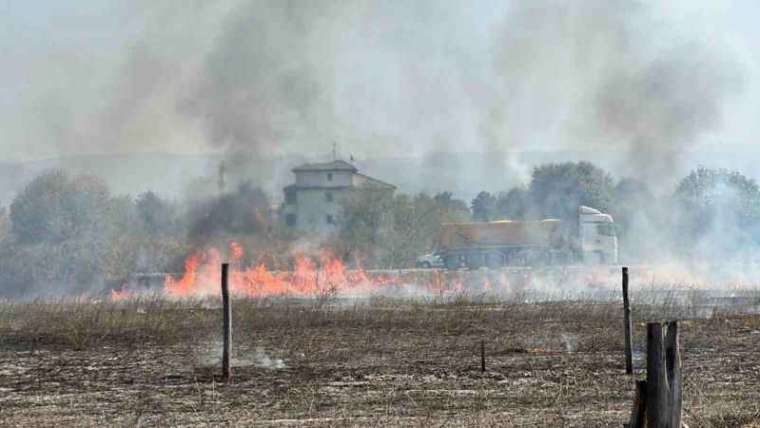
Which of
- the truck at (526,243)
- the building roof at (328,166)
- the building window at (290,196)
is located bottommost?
the truck at (526,243)

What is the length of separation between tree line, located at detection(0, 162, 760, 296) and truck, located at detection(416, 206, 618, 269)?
5.88 feet

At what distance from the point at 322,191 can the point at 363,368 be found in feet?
265

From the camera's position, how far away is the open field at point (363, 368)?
67.2 ft

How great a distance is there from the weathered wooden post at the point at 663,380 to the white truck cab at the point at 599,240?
6848 centimetres

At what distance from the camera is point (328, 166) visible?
110 m

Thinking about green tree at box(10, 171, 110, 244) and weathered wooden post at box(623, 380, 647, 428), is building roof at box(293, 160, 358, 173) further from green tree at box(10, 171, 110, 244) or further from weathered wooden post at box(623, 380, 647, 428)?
weathered wooden post at box(623, 380, 647, 428)

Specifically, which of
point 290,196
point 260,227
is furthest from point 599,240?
point 290,196

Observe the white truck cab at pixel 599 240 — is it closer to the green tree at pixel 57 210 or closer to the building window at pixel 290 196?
the building window at pixel 290 196

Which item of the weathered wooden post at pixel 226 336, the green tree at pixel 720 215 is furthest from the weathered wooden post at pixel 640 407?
the green tree at pixel 720 215

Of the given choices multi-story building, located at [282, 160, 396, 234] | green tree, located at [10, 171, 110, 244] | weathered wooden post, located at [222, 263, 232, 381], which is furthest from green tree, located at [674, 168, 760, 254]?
weathered wooden post, located at [222, 263, 232, 381]

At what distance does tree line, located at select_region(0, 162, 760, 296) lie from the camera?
75.2 m

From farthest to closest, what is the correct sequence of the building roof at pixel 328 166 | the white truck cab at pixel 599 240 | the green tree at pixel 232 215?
the building roof at pixel 328 166 → the white truck cab at pixel 599 240 → the green tree at pixel 232 215

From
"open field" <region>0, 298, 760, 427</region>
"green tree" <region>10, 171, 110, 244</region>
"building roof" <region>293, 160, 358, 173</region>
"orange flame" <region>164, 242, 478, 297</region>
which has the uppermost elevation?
"building roof" <region>293, 160, 358, 173</region>

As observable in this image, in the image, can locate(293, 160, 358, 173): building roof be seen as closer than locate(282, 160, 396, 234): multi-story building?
No
